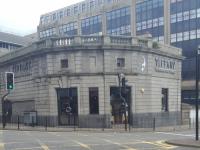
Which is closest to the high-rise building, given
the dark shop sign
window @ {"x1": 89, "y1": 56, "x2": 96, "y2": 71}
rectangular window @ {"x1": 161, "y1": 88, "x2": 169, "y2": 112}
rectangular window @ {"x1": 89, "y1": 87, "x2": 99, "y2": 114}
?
the dark shop sign

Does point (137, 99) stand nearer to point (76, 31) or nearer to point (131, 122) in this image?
point (131, 122)

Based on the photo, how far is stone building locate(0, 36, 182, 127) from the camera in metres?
39.9

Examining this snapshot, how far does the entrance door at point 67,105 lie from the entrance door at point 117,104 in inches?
151

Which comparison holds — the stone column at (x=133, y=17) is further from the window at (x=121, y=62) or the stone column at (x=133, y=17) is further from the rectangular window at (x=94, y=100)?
the rectangular window at (x=94, y=100)

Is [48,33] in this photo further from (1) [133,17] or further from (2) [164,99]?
(2) [164,99]

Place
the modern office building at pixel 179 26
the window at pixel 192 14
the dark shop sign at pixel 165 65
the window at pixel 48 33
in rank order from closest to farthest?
the dark shop sign at pixel 165 65, the window at pixel 192 14, the modern office building at pixel 179 26, the window at pixel 48 33

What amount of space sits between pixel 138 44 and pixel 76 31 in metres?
49.3

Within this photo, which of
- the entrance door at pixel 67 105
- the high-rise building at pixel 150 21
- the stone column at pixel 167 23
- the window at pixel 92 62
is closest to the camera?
the window at pixel 92 62

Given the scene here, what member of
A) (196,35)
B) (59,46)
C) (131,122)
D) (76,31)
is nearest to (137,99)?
(131,122)

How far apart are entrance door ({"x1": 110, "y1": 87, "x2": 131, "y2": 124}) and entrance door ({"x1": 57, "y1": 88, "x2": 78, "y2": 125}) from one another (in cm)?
383

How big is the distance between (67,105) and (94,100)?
2858 mm

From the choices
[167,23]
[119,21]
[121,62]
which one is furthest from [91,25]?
[121,62]

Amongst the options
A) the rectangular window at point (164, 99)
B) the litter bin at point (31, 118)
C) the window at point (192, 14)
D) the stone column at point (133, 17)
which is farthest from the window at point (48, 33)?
the litter bin at point (31, 118)

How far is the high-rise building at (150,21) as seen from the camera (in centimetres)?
6731
